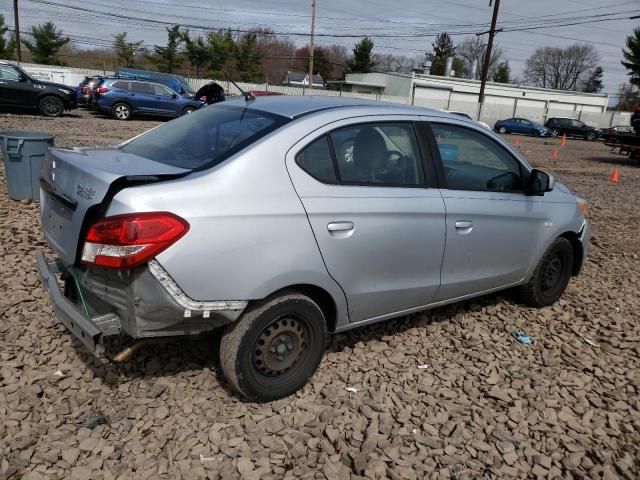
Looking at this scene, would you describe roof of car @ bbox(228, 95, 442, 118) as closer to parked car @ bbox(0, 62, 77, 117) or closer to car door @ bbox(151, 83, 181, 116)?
parked car @ bbox(0, 62, 77, 117)

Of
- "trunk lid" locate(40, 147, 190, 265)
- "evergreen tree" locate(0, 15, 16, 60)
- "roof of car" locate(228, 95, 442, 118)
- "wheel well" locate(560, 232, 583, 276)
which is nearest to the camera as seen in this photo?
"trunk lid" locate(40, 147, 190, 265)

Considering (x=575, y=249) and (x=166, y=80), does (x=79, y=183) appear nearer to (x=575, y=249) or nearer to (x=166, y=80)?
(x=575, y=249)

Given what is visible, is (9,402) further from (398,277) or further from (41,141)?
(41,141)

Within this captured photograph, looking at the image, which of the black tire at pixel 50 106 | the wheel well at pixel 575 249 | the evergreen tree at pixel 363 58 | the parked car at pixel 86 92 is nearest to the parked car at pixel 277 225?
the wheel well at pixel 575 249

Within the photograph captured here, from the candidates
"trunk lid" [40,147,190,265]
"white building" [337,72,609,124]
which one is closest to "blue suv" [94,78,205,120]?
"trunk lid" [40,147,190,265]

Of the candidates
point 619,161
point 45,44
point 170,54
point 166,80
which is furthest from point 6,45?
point 619,161

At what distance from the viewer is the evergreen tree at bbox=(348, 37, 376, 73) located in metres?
69.5

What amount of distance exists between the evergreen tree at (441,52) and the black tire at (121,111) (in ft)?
218

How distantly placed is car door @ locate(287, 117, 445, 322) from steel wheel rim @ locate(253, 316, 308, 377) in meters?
0.36

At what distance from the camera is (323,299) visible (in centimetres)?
309

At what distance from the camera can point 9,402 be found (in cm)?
288

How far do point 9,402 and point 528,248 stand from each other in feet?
12.1

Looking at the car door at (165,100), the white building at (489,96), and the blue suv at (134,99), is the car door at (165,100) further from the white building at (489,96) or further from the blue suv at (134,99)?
the white building at (489,96)

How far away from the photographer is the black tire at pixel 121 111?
20.7m
